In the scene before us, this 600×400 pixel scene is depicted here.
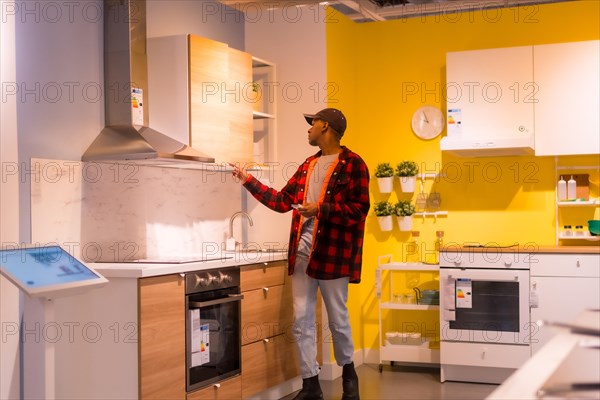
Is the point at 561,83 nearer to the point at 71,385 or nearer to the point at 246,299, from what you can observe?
the point at 246,299

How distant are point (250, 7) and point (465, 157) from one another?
225 centimetres

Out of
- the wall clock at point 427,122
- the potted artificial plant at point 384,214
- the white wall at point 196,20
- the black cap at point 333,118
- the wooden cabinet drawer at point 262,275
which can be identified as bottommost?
the wooden cabinet drawer at point 262,275

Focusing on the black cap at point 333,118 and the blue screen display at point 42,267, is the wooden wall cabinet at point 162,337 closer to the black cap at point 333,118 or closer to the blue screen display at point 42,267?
the blue screen display at point 42,267

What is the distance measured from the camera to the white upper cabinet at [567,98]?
18.5 ft

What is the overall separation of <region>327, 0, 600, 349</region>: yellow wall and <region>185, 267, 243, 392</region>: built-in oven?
179cm

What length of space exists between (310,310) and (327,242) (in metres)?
0.42

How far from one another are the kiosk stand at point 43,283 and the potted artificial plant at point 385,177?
3233 millimetres

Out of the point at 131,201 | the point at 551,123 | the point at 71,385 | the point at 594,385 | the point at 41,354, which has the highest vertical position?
the point at 551,123

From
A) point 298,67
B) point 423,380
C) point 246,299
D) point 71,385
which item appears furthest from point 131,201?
point 423,380

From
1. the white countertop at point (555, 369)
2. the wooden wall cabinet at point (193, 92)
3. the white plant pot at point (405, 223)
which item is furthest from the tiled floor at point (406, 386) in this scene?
the white countertop at point (555, 369)

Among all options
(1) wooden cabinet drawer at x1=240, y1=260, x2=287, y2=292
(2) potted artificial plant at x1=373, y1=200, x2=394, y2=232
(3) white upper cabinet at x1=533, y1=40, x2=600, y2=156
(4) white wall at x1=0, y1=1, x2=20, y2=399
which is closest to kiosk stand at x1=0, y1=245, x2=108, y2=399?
(4) white wall at x1=0, y1=1, x2=20, y2=399

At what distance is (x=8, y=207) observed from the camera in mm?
3779

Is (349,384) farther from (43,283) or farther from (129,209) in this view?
(43,283)

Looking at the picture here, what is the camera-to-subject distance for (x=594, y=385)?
1.38 metres
